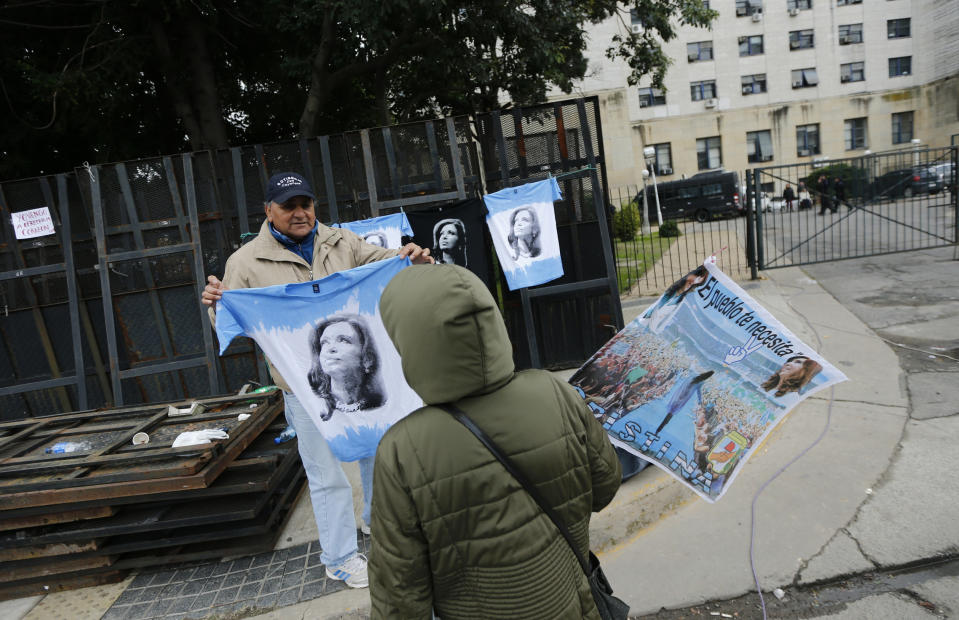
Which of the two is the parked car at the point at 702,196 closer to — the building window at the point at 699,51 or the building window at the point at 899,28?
the building window at the point at 699,51

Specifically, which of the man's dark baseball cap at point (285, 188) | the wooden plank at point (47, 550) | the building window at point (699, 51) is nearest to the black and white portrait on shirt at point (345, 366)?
the man's dark baseball cap at point (285, 188)

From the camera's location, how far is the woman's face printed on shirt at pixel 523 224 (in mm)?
5316

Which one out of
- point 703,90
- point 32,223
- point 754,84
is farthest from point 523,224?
point 754,84

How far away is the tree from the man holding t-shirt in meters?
5.52

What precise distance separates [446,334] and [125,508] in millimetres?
3407

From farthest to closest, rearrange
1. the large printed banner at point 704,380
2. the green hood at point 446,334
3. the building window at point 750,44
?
1. the building window at point 750,44
2. the large printed banner at point 704,380
3. the green hood at point 446,334

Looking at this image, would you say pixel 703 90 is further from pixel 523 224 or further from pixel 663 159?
pixel 523 224

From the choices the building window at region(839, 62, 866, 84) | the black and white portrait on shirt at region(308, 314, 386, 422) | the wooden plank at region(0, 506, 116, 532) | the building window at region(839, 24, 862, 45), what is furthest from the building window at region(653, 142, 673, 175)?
the wooden plank at region(0, 506, 116, 532)

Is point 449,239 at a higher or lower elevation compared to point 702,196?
lower

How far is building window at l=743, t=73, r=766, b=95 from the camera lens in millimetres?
38219

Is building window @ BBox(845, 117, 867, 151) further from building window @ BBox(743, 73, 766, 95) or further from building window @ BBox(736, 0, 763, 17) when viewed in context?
building window @ BBox(736, 0, 763, 17)

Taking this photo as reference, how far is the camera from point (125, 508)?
352 centimetres

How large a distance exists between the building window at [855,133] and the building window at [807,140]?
7.44 feet

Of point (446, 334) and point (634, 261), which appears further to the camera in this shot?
point (634, 261)
